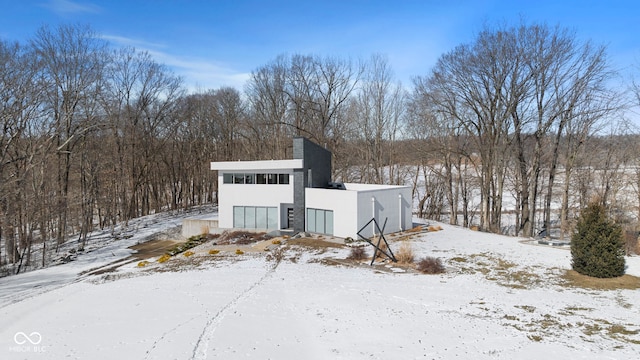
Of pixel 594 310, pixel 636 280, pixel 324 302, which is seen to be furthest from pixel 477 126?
pixel 324 302

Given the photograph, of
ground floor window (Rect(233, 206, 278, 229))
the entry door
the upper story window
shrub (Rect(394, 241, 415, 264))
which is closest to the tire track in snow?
shrub (Rect(394, 241, 415, 264))

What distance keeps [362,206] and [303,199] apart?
4.08 m

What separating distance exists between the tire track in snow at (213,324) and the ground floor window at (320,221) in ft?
23.7

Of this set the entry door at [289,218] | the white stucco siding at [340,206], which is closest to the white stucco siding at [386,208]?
the white stucco siding at [340,206]

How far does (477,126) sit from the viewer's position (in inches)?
1078

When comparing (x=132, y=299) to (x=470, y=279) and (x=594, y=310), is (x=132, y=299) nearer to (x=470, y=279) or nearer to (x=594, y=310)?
(x=470, y=279)

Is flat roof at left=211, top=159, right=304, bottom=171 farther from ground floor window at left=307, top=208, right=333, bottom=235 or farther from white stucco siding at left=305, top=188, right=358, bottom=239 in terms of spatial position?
ground floor window at left=307, top=208, right=333, bottom=235

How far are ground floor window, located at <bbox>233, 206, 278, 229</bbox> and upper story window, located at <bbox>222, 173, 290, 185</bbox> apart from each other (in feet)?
5.60

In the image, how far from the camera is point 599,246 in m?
12.6

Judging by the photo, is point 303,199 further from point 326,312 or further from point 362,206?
point 326,312

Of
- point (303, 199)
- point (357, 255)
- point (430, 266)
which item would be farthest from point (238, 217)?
point (430, 266)

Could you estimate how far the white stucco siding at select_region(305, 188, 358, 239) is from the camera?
1952cm

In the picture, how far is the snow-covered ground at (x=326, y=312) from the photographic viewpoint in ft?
26.7

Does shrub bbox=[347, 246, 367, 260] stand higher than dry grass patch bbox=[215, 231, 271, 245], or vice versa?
shrub bbox=[347, 246, 367, 260]
